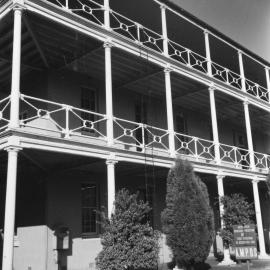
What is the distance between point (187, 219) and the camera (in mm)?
12422

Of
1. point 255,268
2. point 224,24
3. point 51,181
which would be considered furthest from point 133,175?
point 224,24

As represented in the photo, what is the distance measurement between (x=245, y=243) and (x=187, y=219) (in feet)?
5.74

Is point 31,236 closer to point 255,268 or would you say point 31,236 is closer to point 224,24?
point 255,268

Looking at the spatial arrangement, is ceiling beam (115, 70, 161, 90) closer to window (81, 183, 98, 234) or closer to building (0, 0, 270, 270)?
building (0, 0, 270, 270)

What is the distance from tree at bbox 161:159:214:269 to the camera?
12.3 metres

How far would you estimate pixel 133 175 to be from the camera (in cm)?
1655

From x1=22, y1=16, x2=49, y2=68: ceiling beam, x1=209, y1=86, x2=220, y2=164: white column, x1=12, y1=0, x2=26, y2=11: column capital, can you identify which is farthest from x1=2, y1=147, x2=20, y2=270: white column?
x1=209, y1=86, x2=220, y2=164: white column

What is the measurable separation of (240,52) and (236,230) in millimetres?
10280

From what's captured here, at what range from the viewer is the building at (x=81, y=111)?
11.4 m

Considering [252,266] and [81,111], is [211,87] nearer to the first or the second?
[81,111]

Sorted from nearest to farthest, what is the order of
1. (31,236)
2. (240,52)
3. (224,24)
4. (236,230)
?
(236,230)
(31,236)
(224,24)
(240,52)

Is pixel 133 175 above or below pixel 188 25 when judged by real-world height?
below

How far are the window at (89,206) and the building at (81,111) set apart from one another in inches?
1.4

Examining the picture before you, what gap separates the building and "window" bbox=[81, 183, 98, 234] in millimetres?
37
